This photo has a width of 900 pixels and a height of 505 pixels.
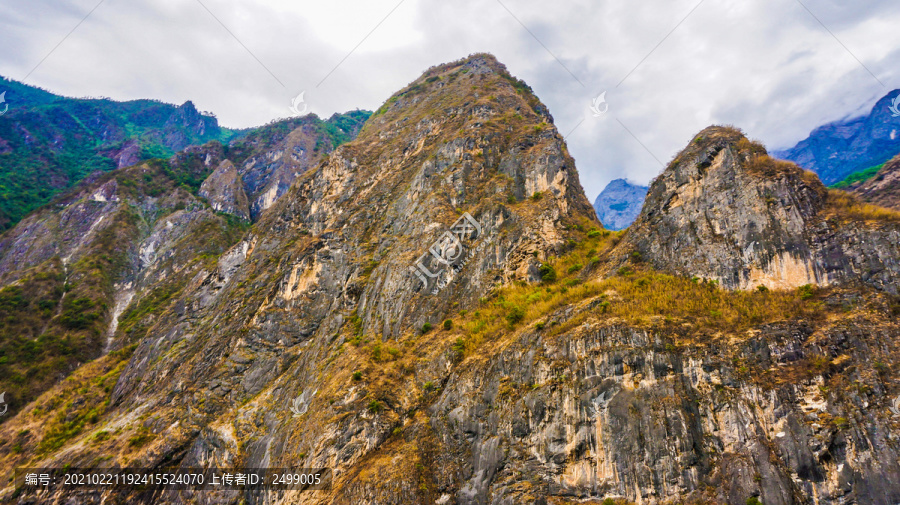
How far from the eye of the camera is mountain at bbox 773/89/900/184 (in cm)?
6000

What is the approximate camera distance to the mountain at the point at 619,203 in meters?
119

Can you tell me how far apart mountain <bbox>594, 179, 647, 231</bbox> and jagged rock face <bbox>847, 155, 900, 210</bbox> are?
70.1m

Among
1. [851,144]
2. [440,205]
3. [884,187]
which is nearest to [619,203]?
[851,144]

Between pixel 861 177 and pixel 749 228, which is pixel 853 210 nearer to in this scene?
pixel 749 228

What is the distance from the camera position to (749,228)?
27094mm

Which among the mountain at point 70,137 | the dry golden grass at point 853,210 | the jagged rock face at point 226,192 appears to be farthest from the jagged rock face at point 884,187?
the mountain at point 70,137

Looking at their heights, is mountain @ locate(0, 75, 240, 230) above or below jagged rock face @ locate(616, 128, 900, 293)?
above

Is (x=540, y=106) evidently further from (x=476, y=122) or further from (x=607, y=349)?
(x=607, y=349)

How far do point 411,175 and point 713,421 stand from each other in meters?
43.4

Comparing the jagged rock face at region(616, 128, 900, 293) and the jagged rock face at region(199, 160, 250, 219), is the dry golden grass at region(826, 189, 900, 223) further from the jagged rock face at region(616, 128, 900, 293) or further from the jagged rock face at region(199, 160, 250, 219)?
the jagged rock face at region(199, 160, 250, 219)

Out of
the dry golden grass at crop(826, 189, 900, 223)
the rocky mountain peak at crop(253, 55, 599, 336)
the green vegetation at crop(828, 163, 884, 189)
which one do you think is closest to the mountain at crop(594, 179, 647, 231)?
the rocky mountain peak at crop(253, 55, 599, 336)

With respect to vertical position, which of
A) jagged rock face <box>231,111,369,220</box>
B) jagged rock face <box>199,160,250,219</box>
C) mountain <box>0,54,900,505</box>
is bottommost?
mountain <box>0,54,900,505</box>

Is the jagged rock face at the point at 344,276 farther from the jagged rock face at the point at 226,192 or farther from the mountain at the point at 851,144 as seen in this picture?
the mountain at the point at 851,144

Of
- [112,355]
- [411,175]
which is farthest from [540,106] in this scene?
[112,355]
